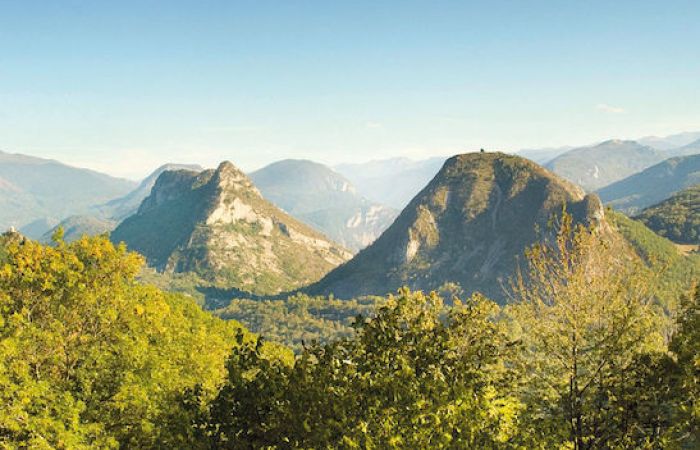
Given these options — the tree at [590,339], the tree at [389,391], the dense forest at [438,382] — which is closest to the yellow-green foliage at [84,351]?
the dense forest at [438,382]

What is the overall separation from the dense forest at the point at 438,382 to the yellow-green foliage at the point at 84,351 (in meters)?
0.15

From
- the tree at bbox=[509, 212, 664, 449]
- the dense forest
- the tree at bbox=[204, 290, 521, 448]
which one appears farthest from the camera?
the tree at bbox=[509, 212, 664, 449]

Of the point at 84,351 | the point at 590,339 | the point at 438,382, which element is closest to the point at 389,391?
the point at 438,382

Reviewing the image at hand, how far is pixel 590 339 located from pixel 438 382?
34.6 feet

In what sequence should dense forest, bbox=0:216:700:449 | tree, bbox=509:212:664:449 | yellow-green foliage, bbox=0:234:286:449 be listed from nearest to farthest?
dense forest, bbox=0:216:700:449 → tree, bbox=509:212:664:449 → yellow-green foliage, bbox=0:234:286:449

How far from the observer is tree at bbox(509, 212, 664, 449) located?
2259 centimetres

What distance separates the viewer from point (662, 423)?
70.2 ft

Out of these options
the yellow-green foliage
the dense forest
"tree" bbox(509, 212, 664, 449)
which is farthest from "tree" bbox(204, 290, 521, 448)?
the yellow-green foliage

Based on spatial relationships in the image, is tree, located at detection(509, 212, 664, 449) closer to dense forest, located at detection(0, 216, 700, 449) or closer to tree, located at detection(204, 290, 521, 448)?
dense forest, located at detection(0, 216, 700, 449)

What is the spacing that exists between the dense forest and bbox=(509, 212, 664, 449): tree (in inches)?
3.2

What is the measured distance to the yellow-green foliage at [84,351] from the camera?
25.6m

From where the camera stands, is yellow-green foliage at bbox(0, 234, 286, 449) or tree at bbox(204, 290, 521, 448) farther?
yellow-green foliage at bbox(0, 234, 286, 449)

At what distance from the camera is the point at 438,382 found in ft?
58.1

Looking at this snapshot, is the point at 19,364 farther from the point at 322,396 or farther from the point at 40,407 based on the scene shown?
the point at 322,396
